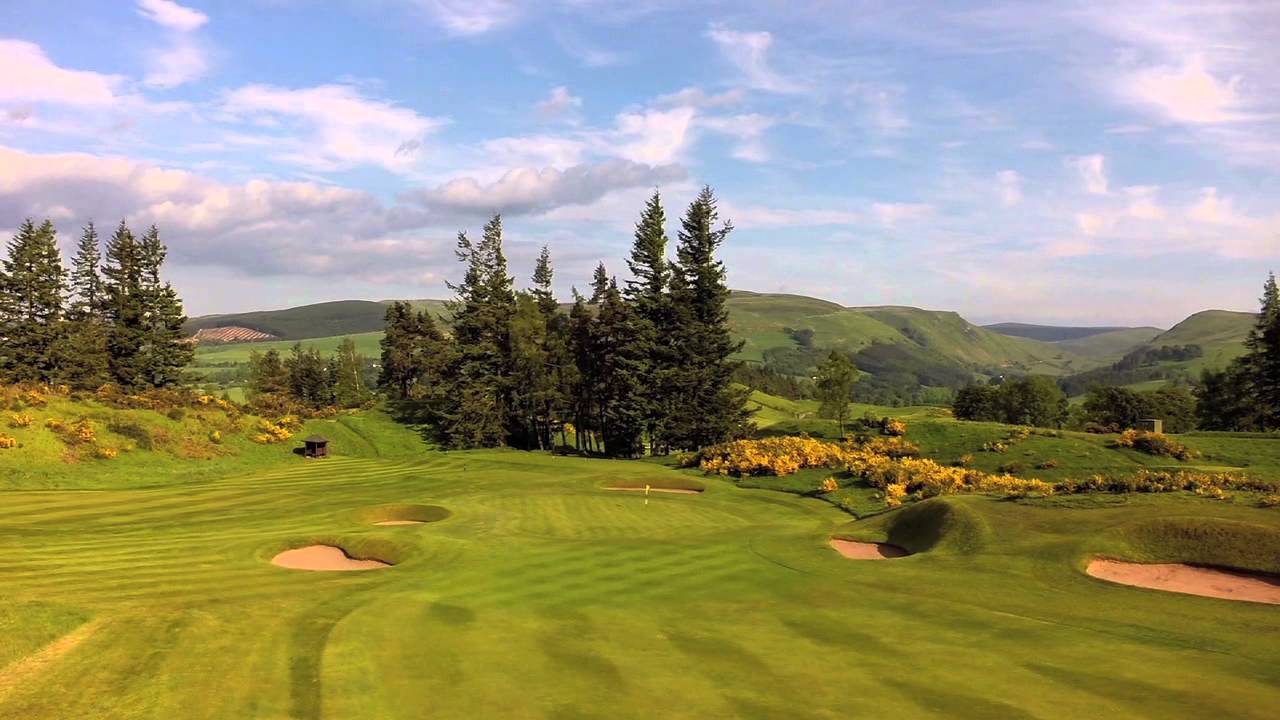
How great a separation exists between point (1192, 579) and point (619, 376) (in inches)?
2104

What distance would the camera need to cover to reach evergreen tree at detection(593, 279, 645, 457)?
68.9 meters

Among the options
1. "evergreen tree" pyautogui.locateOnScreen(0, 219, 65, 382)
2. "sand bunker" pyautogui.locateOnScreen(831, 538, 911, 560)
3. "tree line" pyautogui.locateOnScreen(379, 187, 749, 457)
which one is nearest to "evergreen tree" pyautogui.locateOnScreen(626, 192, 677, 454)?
"tree line" pyautogui.locateOnScreen(379, 187, 749, 457)

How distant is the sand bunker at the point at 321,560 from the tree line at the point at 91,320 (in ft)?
203

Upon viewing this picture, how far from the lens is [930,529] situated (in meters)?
26.7

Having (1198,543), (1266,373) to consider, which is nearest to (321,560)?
(1198,543)

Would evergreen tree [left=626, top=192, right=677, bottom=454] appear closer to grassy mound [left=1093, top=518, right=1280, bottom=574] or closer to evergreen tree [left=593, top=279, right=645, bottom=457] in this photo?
evergreen tree [left=593, top=279, right=645, bottom=457]

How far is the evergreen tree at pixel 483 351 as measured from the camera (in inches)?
2908

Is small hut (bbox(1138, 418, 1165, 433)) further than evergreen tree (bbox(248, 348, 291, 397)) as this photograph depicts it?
No

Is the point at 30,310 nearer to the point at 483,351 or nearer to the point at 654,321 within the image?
the point at 483,351

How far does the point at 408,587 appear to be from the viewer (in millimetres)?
20812

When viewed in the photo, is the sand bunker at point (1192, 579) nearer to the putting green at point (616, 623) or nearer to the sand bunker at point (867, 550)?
the putting green at point (616, 623)

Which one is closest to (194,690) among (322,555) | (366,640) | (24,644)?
(366,640)

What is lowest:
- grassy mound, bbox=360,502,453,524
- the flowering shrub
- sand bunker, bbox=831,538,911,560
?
grassy mound, bbox=360,502,453,524

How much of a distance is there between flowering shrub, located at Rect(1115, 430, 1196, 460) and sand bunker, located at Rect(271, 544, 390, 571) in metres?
43.7
